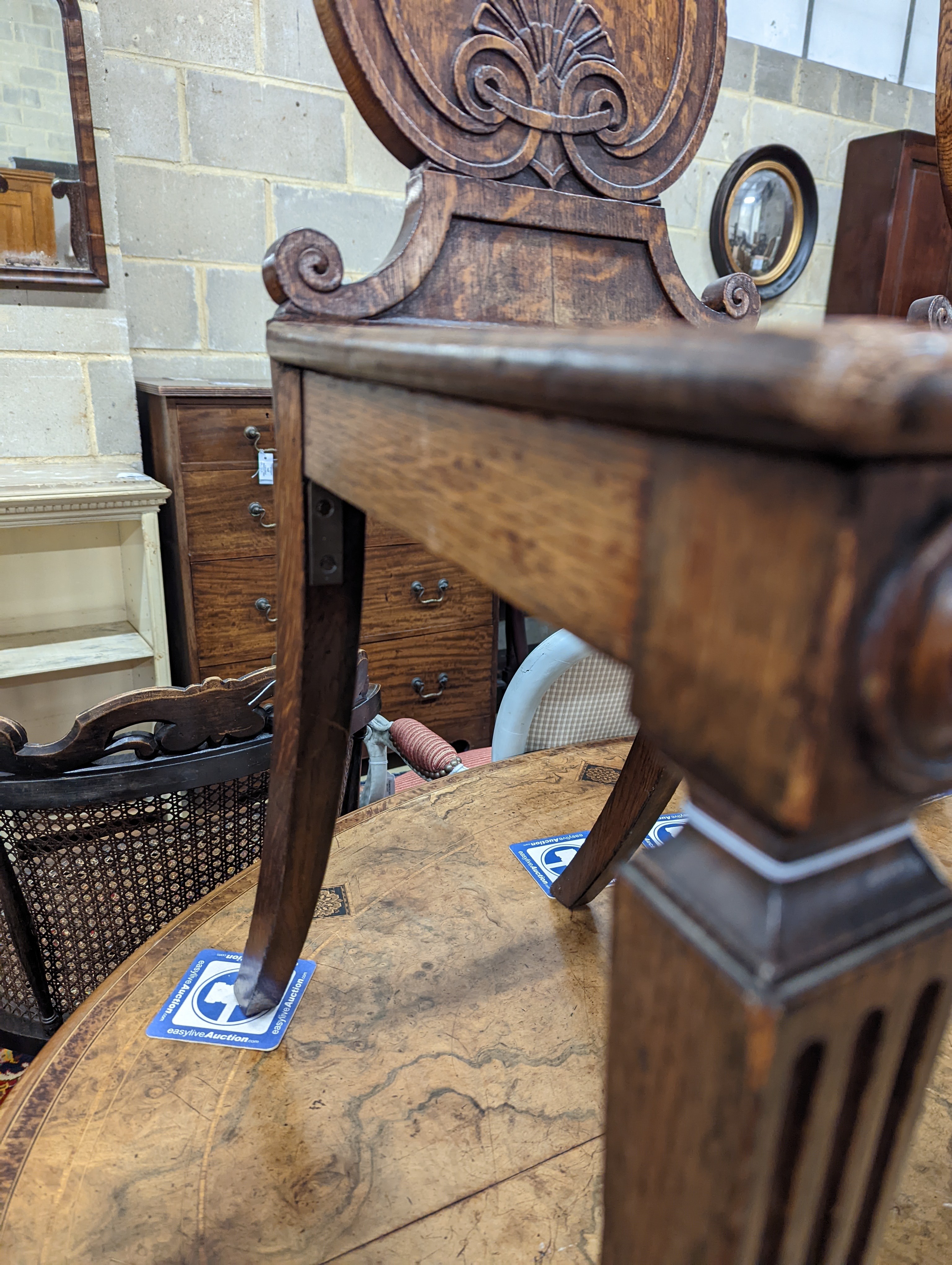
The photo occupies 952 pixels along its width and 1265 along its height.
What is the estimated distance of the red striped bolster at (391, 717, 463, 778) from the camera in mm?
1405

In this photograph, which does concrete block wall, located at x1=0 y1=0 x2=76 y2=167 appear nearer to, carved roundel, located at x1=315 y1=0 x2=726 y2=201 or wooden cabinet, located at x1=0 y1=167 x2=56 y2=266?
wooden cabinet, located at x1=0 y1=167 x2=56 y2=266

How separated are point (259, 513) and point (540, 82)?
1.60 m

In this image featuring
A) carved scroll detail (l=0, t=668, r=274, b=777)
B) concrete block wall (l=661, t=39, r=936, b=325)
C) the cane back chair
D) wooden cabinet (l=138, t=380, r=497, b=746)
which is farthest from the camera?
concrete block wall (l=661, t=39, r=936, b=325)

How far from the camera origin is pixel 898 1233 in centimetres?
58

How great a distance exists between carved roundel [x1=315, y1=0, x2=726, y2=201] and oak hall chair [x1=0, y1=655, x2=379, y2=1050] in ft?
1.98

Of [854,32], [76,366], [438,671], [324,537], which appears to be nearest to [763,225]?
[854,32]

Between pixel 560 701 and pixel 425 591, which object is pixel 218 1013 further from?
pixel 425 591

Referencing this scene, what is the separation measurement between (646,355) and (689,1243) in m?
0.29

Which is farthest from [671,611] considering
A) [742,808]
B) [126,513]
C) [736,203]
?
[736,203]

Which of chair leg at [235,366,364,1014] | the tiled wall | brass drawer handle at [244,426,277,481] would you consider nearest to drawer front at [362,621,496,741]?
brass drawer handle at [244,426,277,481]

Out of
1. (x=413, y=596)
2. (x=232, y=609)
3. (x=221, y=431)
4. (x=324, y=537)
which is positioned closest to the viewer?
(x=324, y=537)

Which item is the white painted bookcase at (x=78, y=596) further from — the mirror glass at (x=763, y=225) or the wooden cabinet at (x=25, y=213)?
the mirror glass at (x=763, y=225)

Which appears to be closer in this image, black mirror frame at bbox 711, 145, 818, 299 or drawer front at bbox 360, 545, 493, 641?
drawer front at bbox 360, 545, 493, 641

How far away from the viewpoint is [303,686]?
24.4 inches
